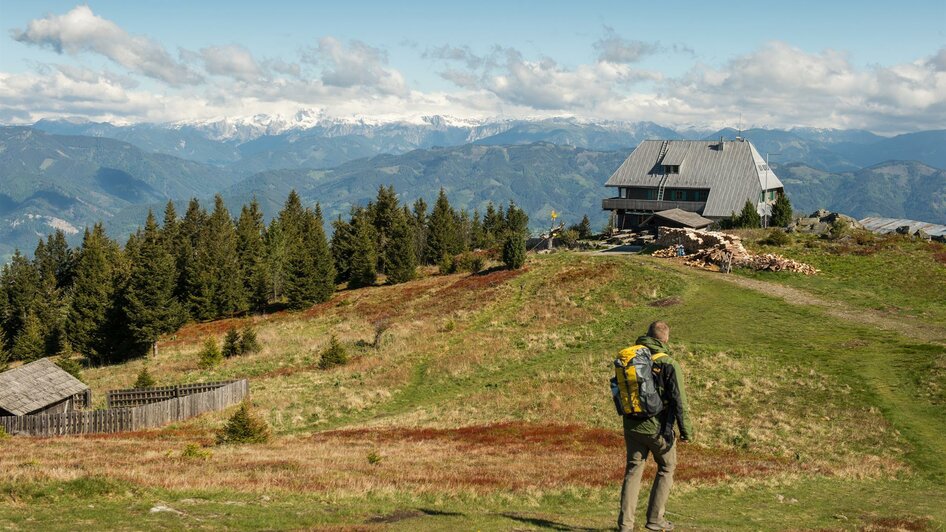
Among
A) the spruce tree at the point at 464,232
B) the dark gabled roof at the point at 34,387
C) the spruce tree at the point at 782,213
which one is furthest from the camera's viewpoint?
the spruce tree at the point at 464,232

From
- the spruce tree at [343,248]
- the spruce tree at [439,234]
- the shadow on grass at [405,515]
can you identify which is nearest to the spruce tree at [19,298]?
the spruce tree at [343,248]

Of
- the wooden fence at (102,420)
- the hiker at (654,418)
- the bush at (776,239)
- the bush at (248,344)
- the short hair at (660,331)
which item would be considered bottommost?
the wooden fence at (102,420)

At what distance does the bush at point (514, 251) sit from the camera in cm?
6988

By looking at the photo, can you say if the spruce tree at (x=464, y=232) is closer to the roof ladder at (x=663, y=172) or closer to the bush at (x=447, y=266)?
the bush at (x=447, y=266)

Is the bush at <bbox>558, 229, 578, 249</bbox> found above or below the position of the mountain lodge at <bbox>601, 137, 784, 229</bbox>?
below

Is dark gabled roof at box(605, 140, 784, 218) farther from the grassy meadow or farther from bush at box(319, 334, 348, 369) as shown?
bush at box(319, 334, 348, 369)

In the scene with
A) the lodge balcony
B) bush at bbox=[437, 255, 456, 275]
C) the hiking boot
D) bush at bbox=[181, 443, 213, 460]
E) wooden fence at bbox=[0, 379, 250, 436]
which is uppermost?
the lodge balcony

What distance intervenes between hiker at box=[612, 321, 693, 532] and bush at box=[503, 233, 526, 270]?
57767 millimetres

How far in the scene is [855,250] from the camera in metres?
58.0

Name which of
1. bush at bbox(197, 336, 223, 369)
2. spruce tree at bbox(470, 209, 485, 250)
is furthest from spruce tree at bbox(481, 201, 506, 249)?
bush at bbox(197, 336, 223, 369)

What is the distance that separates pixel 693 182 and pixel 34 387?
7477 cm

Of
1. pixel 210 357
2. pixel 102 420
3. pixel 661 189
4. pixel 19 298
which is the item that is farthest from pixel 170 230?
pixel 102 420

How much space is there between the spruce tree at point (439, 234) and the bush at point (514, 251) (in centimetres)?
3942

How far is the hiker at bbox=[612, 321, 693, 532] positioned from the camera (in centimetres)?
1150
